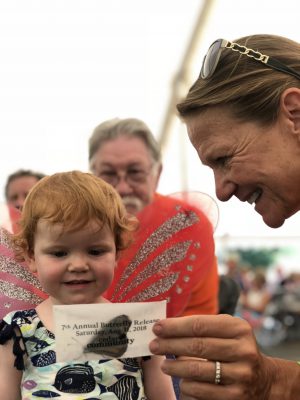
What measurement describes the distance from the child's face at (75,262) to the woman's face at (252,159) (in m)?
0.41

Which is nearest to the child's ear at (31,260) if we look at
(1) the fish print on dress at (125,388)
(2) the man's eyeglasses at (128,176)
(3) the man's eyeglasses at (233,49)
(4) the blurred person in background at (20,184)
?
(1) the fish print on dress at (125,388)

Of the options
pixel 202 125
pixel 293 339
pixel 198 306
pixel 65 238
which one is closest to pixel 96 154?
pixel 198 306

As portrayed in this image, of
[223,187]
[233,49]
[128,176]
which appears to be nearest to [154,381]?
[223,187]

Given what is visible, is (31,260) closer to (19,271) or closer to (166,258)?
(19,271)

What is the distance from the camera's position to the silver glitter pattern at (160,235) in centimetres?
194

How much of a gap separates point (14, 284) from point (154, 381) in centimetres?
49

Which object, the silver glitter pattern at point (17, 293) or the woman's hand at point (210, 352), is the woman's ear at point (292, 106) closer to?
the woman's hand at point (210, 352)

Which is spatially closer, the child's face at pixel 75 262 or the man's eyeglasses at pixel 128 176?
the child's face at pixel 75 262

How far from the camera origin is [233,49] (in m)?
1.88

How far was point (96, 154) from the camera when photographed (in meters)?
3.17

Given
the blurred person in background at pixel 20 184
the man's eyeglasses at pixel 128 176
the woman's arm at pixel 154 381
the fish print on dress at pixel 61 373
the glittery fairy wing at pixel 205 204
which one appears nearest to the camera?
the fish print on dress at pixel 61 373

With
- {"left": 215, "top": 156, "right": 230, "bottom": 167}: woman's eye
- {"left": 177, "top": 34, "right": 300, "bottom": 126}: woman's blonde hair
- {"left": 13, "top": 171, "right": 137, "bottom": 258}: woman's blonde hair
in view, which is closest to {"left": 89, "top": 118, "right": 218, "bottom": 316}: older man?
{"left": 13, "top": 171, "right": 137, "bottom": 258}: woman's blonde hair

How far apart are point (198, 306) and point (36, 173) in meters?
1.78

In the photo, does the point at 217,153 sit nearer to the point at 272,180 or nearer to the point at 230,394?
the point at 272,180
